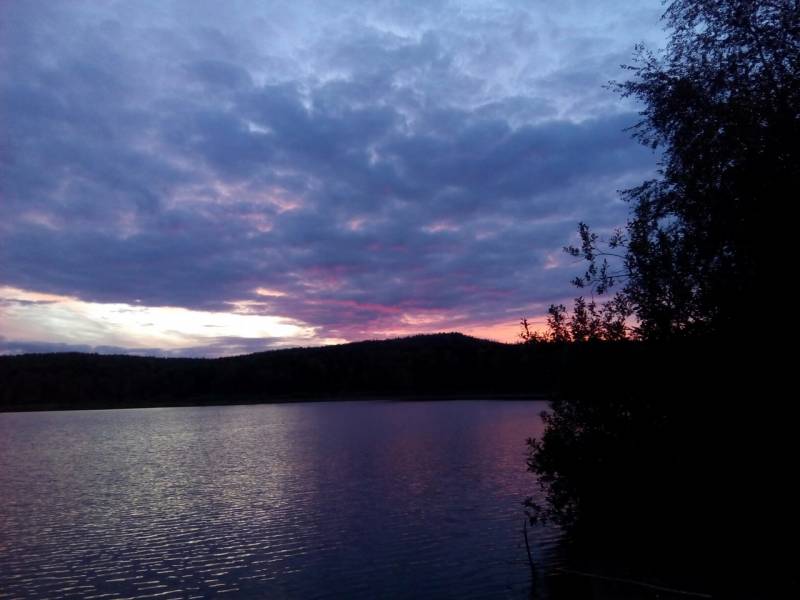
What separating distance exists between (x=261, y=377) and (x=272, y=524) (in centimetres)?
13259

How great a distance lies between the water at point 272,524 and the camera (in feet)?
51.0

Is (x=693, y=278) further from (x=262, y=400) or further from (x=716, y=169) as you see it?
(x=262, y=400)

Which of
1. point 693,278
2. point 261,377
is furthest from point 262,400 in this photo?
point 693,278

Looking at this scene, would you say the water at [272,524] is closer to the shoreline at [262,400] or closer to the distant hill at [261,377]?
the shoreline at [262,400]

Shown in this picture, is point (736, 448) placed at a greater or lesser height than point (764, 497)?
greater

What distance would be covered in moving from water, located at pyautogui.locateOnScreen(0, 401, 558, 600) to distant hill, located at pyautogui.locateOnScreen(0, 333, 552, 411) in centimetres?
9587

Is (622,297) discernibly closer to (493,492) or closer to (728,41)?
(728,41)

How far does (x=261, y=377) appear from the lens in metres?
151

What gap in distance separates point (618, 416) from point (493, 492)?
1194 cm

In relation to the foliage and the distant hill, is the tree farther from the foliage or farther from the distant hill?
the distant hill

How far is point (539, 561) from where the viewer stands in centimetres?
1609

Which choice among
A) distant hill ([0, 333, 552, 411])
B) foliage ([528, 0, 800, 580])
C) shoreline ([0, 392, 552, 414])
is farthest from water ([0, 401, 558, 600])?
distant hill ([0, 333, 552, 411])

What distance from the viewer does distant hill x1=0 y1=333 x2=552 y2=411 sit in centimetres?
13912

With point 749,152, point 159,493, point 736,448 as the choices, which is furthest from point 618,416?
point 159,493
